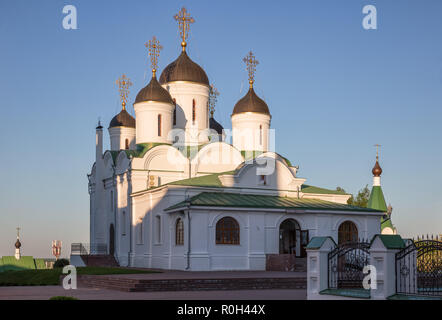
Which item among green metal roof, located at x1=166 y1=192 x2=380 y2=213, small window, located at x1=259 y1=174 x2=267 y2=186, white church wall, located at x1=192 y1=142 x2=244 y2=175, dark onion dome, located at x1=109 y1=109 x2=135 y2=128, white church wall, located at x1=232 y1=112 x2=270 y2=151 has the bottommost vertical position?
green metal roof, located at x1=166 y1=192 x2=380 y2=213

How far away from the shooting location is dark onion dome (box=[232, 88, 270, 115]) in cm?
3719

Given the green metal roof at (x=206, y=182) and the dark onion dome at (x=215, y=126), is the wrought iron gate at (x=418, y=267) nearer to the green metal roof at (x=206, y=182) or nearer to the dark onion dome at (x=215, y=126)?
the green metal roof at (x=206, y=182)

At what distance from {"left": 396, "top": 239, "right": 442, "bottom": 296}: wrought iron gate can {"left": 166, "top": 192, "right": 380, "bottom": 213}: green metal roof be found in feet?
42.4

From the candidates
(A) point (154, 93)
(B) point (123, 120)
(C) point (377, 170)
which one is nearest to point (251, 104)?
(A) point (154, 93)

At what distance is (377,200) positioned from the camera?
Result: 44344 millimetres

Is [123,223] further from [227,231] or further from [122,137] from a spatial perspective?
[227,231]

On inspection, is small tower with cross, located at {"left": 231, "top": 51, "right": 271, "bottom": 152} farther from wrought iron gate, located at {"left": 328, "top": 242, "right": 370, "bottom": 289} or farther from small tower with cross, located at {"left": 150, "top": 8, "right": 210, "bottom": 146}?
wrought iron gate, located at {"left": 328, "top": 242, "right": 370, "bottom": 289}

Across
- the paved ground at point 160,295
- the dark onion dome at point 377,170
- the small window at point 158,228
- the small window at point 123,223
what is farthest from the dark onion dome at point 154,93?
the paved ground at point 160,295

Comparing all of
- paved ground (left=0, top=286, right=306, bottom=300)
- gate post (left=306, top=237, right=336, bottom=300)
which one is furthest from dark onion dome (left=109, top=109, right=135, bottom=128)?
gate post (left=306, top=237, right=336, bottom=300)

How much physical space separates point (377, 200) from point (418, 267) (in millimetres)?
30576

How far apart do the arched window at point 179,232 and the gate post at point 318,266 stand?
1388cm
